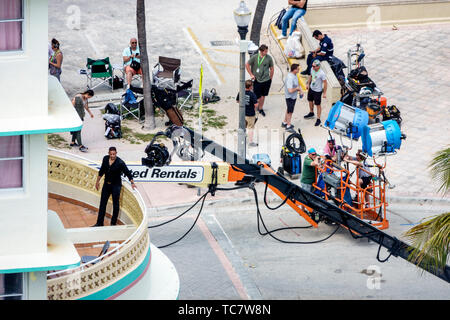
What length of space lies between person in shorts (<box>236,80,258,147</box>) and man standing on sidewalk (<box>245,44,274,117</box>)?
50.5 inches

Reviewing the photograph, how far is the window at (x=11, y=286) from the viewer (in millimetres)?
13125

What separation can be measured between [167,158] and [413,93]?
12.0 meters

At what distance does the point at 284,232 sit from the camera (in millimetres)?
20891

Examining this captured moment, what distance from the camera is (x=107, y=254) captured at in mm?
13922

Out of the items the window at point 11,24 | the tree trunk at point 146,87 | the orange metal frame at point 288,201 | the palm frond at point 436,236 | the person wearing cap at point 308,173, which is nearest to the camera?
the window at point 11,24

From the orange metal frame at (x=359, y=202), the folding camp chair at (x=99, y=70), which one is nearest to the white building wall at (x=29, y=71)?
the orange metal frame at (x=359, y=202)

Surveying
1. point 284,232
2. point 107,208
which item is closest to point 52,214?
point 107,208

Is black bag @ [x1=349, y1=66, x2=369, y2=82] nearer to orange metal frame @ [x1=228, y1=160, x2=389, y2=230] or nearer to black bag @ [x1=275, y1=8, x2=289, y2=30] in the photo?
black bag @ [x1=275, y1=8, x2=289, y2=30]

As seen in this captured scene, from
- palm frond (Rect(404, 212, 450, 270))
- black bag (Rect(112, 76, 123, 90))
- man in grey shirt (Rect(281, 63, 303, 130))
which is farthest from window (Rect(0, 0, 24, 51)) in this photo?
black bag (Rect(112, 76, 123, 90))

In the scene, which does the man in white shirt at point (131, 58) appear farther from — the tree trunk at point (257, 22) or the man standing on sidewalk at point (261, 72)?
the tree trunk at point (257, 22)

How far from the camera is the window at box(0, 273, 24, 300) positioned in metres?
13.1

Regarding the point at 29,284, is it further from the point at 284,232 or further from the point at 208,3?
the point at 208,3

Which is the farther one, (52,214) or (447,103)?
(447,103)

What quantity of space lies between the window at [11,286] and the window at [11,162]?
1338 millimetres
